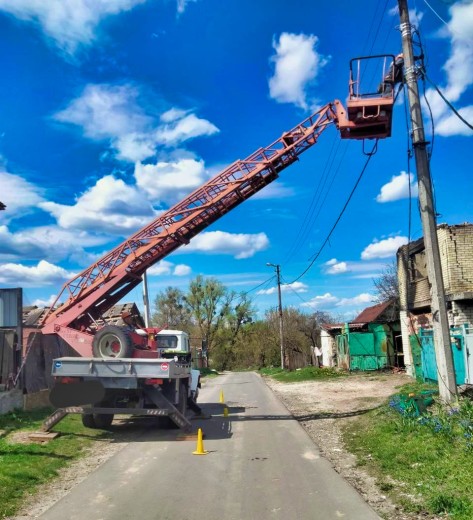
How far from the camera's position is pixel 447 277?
18156mm

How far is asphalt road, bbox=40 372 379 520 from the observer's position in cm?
576

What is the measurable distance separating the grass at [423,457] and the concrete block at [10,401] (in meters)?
8.32

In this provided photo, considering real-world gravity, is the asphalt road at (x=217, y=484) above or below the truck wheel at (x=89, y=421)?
below

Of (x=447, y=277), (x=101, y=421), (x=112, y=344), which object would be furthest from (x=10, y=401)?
(x=447, y=277)

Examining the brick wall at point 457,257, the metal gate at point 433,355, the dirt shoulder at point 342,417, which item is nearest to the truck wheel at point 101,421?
the dirt shoulder at point 342,417

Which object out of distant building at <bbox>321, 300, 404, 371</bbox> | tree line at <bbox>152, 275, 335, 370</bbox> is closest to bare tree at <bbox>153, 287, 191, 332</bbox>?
tree line at <bbox>152, 275, 335, 370</bbox>

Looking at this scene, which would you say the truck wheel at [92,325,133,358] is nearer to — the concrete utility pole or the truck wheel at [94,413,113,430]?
the truck wheel at [94,413,113,430]

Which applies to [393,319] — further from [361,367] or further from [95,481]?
[95,481]

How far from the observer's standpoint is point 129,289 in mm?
15766

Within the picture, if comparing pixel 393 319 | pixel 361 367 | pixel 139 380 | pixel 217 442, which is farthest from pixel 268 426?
pixel 393 319

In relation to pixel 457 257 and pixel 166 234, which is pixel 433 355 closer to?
pixel 457 257

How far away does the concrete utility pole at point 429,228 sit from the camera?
437 inches

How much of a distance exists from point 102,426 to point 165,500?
5.91m

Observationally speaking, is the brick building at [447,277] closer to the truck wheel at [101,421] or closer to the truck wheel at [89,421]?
the truck wheel at [101,421]
